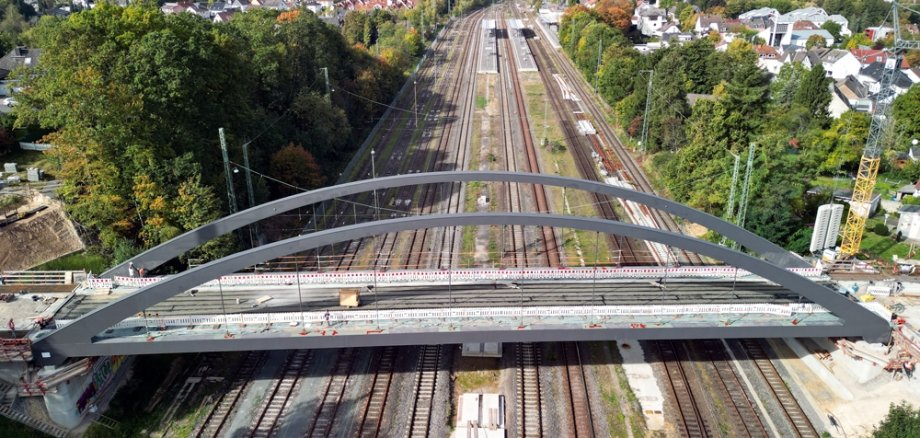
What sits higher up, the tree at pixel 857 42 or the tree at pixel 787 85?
the tree at pixel 857 42

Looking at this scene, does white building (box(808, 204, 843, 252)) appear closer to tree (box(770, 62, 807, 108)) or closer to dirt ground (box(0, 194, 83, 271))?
tree (box(770, 62, 807, 108))

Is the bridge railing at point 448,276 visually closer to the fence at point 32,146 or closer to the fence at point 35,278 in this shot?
the fence at point 35,278

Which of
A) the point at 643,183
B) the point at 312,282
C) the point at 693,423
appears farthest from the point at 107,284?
the point at 643,183

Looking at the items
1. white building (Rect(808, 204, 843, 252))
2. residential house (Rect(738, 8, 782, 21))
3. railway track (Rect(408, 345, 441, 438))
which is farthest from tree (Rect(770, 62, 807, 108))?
residential house (Rect(738, 8, 782, 21))

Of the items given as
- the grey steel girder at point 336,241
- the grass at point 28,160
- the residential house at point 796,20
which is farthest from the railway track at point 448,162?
the residential house at point 796,20

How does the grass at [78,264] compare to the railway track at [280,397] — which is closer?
the railway track at [280,397]

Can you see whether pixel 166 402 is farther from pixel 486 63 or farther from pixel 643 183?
pixel 486 63

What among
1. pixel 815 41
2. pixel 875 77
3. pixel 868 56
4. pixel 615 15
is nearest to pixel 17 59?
pixel 615 15
